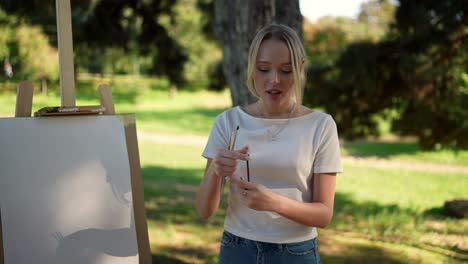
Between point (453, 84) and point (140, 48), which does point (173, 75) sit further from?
point (453, 84)

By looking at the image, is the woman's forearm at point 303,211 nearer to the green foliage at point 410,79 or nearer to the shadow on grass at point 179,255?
the shadow on grass at point 179,255

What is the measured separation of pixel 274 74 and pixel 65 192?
31.5 inches

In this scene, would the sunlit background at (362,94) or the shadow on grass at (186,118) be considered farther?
the shadow on grass at (186,118)

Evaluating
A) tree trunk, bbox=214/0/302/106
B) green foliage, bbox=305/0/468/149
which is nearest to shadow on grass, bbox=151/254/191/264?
tree trunk, bbox=214/0/302/106

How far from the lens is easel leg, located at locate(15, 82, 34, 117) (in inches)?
67.9

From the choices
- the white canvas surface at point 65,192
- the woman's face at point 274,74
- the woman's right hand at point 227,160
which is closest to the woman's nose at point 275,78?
the woman's face at point 274,74

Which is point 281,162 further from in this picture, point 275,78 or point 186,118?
point 186,118

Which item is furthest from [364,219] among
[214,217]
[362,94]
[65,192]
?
[65,192]

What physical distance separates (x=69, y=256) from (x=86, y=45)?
3.21 metres

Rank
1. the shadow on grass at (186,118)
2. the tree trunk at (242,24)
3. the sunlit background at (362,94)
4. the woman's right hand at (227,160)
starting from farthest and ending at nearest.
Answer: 1. the shadow on grass at (186,118)
2. the sunlit background at (362,94)
3. the tree trunk at (242,24)
4. the woman's right hand at (227,160)

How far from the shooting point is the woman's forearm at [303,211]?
1.20m

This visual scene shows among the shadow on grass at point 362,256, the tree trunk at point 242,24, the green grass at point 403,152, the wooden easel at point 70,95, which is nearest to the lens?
the wooden easel at point 70,95

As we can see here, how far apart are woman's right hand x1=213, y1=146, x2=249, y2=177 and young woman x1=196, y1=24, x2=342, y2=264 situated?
0.11ft

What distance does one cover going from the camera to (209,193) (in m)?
1.30
